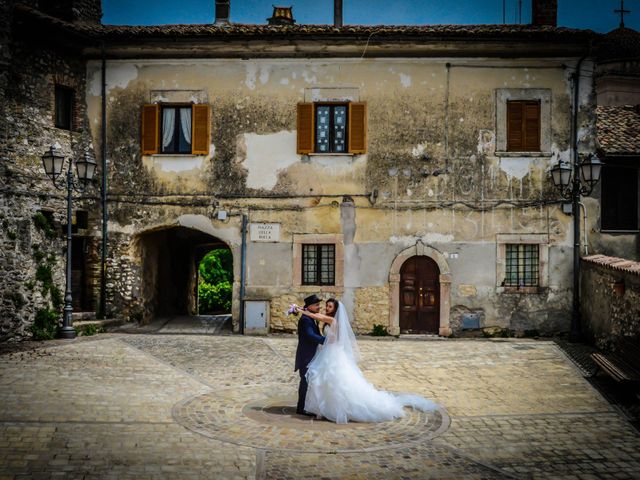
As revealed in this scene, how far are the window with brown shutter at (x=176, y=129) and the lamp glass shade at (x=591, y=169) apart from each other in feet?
30.9

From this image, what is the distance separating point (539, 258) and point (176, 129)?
33.7 feet

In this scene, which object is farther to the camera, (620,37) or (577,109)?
(620,37)

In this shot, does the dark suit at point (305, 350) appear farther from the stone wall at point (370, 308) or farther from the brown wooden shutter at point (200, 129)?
the brown wooden shutter at point (200, 129)

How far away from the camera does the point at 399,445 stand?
7730 mm

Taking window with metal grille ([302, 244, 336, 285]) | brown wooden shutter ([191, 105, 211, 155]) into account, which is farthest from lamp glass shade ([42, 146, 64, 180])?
window with metal grille ([302, 244, 336, 285])

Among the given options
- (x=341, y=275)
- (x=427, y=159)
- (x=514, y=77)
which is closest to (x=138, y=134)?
(x=341, y=275)

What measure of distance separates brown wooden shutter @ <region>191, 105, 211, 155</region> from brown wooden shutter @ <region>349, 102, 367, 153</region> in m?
3.78

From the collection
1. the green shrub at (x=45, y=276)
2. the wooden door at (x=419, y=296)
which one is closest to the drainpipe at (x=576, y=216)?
the wooden door at (x=419, y=296)

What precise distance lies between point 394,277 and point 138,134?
786cm

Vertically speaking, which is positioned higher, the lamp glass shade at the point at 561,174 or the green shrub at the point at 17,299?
the lamp glass shade at the point at 561,174

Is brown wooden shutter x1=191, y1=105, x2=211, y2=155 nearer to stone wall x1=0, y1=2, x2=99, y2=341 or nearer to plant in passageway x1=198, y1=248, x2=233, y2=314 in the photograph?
stone wall x1=0, y1=2, x2=99, y2=341

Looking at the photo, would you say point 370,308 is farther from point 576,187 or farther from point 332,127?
point 576,187

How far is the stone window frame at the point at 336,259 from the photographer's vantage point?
16672 mm

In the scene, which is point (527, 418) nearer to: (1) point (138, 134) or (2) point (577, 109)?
(2) point (577, 109)
